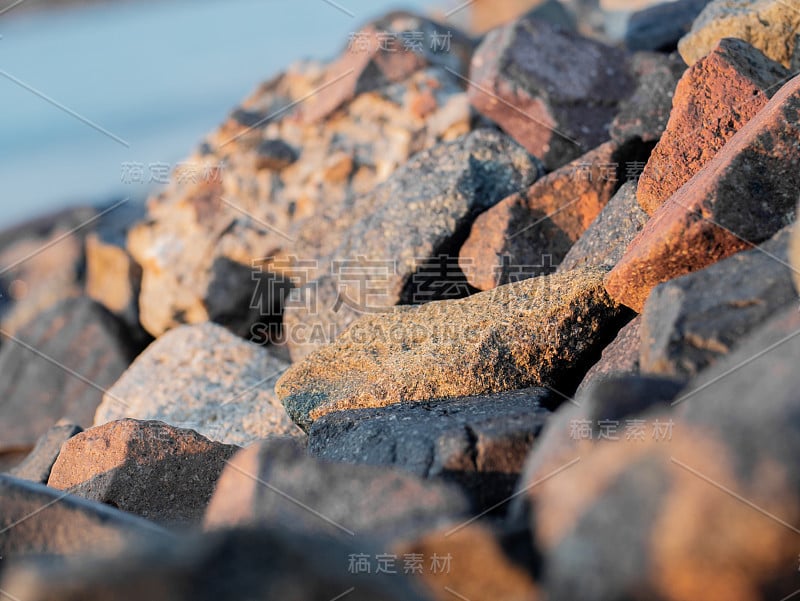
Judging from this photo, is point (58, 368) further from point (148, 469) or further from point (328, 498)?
point (328, 498)

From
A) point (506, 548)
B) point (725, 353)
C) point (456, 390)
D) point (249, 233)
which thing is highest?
point (725, 353)

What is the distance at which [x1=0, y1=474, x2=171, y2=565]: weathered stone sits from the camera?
1.66 m

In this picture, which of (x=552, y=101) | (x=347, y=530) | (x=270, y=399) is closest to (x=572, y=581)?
(x=347, y=530)

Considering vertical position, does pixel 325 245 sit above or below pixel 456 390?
below

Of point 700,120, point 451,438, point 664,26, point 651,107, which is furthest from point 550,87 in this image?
point 451,438

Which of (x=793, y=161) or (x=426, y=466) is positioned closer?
(x=426, y=466)

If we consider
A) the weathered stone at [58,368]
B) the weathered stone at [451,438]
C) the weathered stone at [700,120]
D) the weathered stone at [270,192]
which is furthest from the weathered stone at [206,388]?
the weathered stone at [700,120]

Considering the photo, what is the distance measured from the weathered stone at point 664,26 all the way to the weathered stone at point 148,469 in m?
3.36

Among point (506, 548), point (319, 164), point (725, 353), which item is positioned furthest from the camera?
point (319, 164)

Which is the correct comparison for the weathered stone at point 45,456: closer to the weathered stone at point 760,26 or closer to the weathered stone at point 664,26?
the weathered stone at point 760,26

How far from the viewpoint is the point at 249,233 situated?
4.91 m

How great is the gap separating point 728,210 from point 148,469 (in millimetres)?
1844

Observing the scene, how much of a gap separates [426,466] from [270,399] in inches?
62.1

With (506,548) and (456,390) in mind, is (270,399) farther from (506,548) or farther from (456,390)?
(506,548)
